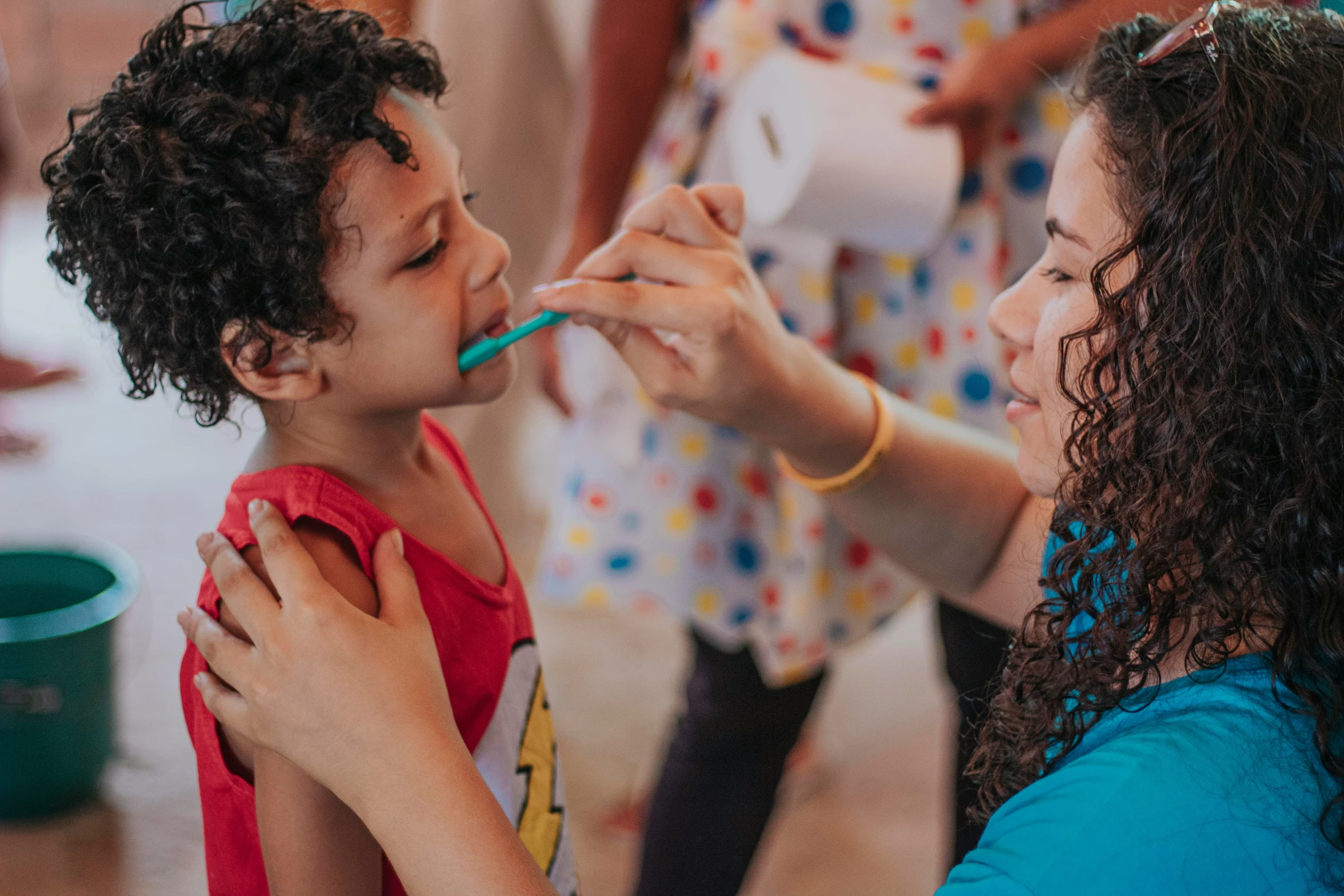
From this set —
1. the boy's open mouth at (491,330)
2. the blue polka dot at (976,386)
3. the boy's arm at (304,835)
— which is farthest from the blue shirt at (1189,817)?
the blue polka dot at (976,386)

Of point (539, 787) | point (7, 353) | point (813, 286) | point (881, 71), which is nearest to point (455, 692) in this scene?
point (539, 787)

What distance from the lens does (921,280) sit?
126cm

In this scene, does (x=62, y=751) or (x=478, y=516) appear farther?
(x=62, y=751)

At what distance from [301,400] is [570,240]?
474mm

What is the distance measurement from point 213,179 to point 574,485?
610 millimetres

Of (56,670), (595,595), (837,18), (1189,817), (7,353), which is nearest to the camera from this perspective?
(1189,817)

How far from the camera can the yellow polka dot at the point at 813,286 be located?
1.23m

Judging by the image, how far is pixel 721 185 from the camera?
996 mm

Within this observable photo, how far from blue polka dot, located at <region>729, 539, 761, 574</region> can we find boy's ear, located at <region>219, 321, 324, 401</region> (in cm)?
57

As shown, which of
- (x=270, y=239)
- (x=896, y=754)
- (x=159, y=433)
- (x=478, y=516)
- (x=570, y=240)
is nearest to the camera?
(x=270, y=239)

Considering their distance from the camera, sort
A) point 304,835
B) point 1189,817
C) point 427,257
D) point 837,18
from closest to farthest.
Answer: point 1189,817 < point 304,835 < point 427,257 < point 837,18

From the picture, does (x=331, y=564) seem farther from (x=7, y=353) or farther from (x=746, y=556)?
(x=7, y=353)

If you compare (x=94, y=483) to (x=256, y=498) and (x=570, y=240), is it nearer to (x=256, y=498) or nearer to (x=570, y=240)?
(x=570, y=240)

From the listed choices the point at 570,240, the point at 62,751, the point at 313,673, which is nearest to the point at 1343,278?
the point at 313,673
